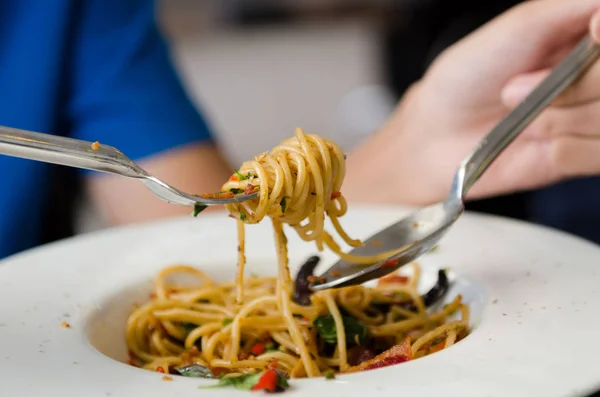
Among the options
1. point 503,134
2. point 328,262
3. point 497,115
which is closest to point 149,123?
point 328,262

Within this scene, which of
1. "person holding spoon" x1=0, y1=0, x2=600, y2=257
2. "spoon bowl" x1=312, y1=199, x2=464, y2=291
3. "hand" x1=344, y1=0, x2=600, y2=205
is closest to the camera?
"spoon bowl" x1=312, y1=199, x2=464, y2=291

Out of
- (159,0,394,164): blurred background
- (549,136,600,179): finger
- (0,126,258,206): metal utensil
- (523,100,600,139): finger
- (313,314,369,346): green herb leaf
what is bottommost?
(313,314,369,346): green herb leaf

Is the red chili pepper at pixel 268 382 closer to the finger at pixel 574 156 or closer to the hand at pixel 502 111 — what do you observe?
the hand at pixel 502 111

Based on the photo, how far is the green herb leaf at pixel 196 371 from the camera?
45.3 inches

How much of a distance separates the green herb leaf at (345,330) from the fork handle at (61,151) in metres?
0.49

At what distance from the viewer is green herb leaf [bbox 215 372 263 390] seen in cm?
97

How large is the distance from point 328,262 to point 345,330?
0.30 metres

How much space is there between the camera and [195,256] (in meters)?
1.65

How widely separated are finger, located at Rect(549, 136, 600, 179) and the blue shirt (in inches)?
40.3

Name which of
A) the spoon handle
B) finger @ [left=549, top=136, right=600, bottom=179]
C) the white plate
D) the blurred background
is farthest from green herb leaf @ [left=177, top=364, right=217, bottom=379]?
the blurred background

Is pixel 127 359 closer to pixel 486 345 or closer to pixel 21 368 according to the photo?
pixel 21 368

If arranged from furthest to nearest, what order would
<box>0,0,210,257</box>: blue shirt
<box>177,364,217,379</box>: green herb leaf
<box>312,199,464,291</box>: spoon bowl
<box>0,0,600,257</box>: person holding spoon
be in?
<box>0,0,210,257</box>: blue shirt
<box>0,0,600,257</box>: person holding spoon
<box>312,199,464,291</box>: spoon bowl
<box>177,364,217,379</box>: green herb leaf

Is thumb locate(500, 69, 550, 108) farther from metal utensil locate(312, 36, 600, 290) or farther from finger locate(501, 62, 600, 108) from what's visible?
metal utensil locate(312, 36, 600, 290)

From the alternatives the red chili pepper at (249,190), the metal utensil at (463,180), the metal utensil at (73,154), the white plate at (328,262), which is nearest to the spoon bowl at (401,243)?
the metal utensil at (463,180)
